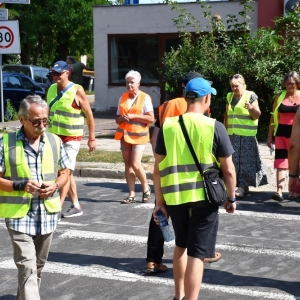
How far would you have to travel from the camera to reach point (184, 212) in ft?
18.0

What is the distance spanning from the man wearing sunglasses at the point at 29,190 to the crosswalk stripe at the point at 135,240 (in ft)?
8.85

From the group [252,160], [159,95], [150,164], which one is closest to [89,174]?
[150,164]

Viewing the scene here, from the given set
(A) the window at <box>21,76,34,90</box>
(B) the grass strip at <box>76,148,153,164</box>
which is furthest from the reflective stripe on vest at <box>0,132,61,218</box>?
(A) the window at <box>21,76,34,90</box>

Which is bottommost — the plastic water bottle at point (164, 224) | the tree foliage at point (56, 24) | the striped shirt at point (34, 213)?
the plastic water bottle at point (164, 224)

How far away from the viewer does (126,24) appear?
24047mm

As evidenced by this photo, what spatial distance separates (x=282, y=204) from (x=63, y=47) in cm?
2862

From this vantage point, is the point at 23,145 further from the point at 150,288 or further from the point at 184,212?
the point at 150,288

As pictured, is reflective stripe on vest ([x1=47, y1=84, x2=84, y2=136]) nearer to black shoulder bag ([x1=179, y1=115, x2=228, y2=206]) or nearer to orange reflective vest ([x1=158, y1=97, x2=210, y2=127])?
orange reflective vest ([x1=158, y1=97, x2=210, y2=127])

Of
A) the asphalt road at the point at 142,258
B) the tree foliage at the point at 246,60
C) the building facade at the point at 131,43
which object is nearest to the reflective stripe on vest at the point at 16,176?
the asphalt road at the point at 142,258

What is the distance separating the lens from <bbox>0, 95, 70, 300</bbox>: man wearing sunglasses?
17.2ft

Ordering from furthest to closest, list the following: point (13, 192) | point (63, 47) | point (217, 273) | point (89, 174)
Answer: point (63, 47), point (89, 174), point (217, 273), point (13, 192)

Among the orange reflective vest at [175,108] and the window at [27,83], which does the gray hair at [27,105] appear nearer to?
the orange reflective vest at [175,108]

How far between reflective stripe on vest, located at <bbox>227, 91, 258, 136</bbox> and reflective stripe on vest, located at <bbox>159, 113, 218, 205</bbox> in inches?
185

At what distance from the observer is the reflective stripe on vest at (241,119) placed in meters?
10.1
